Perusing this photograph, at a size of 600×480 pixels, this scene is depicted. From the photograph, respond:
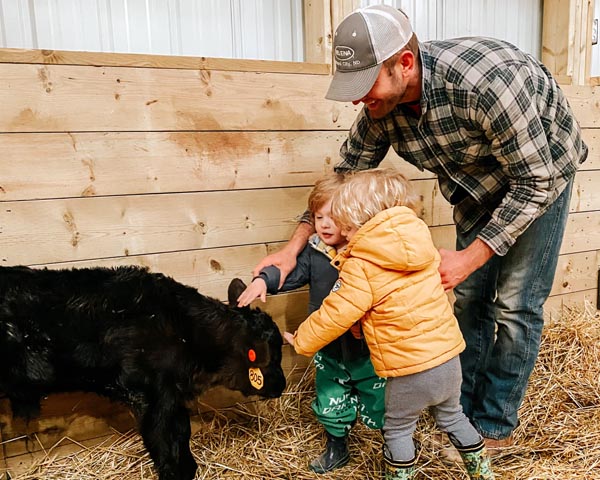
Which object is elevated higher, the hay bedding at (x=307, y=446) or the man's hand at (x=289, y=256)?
the man's hand at (x=289, y=256)

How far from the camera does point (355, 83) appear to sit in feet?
5.76

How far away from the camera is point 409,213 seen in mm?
1746

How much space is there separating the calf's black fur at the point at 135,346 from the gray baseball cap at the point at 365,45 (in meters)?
0.81

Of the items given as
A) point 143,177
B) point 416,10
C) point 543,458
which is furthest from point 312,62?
point 543,458

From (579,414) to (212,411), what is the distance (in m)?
1.58

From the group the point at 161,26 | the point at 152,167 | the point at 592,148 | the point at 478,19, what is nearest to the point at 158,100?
the point at 152,167

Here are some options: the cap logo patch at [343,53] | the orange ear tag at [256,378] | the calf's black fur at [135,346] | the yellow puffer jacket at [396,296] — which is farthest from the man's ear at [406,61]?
the orange ear tag at [256,378]

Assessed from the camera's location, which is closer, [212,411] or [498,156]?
[498,156]

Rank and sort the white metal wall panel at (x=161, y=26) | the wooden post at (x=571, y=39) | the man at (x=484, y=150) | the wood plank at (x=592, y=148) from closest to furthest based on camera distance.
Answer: the man at (x=484, y=150) → the white metal wall panel at (x=161, y=26) → the wooden post at (x=571, y=39) → the wood plank at (x=592, y=148)

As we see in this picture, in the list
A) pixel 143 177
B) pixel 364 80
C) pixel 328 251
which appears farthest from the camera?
pixel 143 177

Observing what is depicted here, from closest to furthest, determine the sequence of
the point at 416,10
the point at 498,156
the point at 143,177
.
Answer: the point at 498,156 < the point at 143,177 < the point at 416,10

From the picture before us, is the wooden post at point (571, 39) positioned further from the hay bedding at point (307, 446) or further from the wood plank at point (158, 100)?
the hay bedding at point (307, 446)

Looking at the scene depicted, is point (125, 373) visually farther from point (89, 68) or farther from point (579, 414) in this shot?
point (579, 414)

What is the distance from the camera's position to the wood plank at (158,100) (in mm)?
2014
